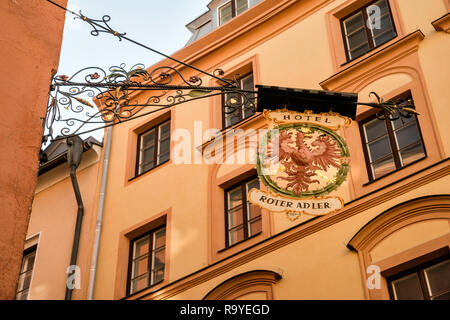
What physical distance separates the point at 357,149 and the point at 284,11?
4.67 metres

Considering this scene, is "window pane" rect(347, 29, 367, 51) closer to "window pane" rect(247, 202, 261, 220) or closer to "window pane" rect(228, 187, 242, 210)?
"window pane" rect(228, 187, 242, 210)

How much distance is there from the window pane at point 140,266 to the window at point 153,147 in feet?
7.33

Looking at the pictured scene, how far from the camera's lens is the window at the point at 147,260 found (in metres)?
15.6

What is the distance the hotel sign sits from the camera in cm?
1011

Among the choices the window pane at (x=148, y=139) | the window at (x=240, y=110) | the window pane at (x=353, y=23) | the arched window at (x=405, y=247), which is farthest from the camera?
the window pane at (x=148, y=139)

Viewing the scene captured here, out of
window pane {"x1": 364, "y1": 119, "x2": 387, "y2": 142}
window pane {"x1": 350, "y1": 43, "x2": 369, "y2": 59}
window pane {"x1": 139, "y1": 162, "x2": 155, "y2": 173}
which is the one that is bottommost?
window pane {"x1": 364, "y1": 119, "x2": 387, "y2": 142}

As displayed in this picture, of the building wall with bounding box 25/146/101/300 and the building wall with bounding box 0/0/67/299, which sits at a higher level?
the building wall with bounding box 25/146/101/300

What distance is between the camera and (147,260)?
16109 millimetres

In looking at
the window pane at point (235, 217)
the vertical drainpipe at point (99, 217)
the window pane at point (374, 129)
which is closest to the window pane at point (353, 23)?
the window pane at point (374, 129)

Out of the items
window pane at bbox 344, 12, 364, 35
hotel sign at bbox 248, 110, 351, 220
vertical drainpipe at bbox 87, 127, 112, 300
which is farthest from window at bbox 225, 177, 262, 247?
window pane at bbox 344, 12, 364, 35

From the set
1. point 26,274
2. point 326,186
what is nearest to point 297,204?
point 326,186

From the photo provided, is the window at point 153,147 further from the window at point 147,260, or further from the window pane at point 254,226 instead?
the window pane at point 254,226

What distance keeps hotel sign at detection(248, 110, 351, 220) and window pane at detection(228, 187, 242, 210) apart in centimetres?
392

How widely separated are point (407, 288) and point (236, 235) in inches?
154
